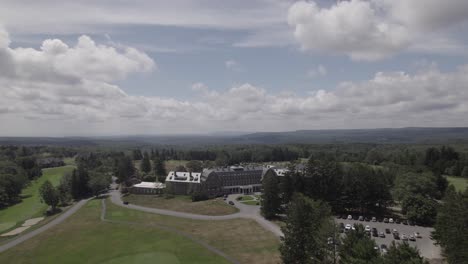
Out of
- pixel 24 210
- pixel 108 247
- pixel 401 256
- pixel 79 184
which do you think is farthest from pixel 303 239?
pixel 79 184

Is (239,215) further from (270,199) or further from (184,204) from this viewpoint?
(184,204)

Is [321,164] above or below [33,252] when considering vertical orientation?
above

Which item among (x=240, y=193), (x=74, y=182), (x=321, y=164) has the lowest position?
(x=240, y=193)

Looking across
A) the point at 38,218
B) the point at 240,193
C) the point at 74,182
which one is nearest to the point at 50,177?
the point at 74,182

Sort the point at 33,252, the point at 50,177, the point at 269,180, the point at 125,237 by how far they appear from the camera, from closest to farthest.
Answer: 1. the point at 33,252
2. the point at 125,237
3. the point at 269,180
4. the point at 50,177

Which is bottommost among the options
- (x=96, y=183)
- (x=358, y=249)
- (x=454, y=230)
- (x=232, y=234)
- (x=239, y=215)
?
(x=239, y=215)

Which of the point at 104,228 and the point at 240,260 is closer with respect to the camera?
the point at 240,260

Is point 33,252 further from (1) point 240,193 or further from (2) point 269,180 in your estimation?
(1) point 240,193
